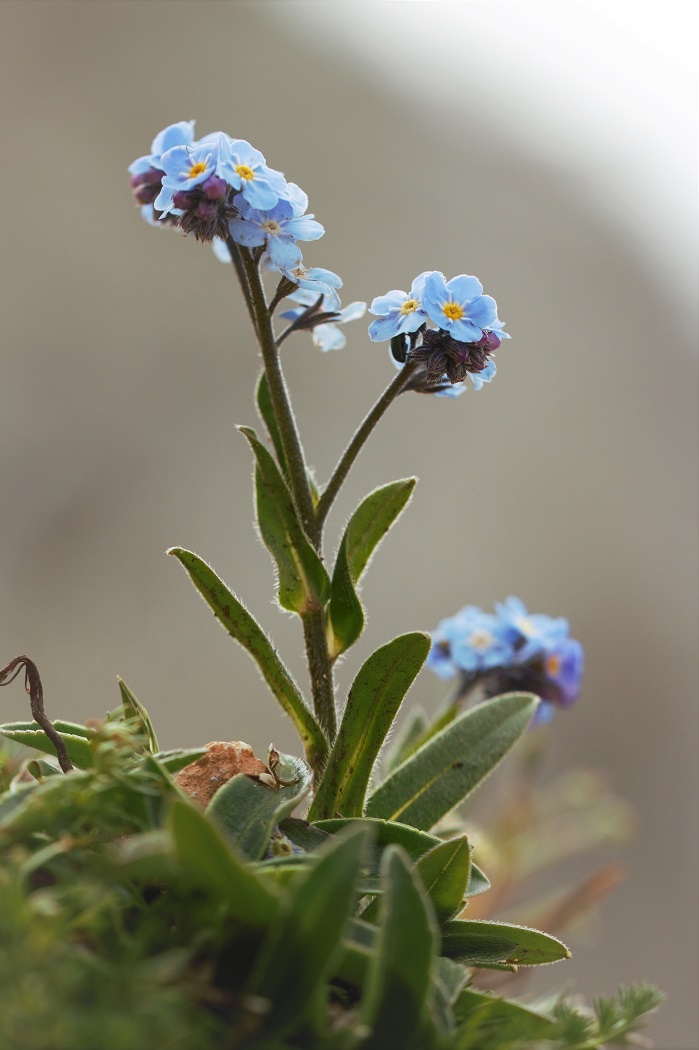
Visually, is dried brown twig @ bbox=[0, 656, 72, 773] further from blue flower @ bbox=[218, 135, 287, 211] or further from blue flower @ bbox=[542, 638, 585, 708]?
blue flower @ bbox=[542, 638, 585, 708]

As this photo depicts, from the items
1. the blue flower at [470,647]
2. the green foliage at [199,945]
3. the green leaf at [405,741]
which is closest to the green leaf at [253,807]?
the green foliage at [199,945]

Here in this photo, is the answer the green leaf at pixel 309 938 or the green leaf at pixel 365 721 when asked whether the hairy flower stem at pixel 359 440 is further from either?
the green leaf at pixel 309 938

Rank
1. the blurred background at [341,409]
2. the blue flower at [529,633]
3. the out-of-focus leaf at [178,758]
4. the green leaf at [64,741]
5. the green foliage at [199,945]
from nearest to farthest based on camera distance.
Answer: the green foliage at [199,945] < the out-of-focus leaf at [178,758] < the green leaf at [64,741] < the blue flower at [529,633] < the blurred background at [341,409]

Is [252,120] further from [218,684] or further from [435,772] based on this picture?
[435,772]

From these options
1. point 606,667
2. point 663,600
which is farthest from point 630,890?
point 663,600

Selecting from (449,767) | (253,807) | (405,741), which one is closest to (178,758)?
(253,807)
